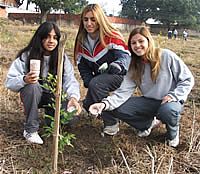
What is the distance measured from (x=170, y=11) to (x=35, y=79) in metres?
33.8

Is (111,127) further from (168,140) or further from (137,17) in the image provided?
(137,17)

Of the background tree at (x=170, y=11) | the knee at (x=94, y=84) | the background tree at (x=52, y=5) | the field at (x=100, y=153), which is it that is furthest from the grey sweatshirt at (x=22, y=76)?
the background tree at (x=170, y=11)

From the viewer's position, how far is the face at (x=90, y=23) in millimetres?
2568

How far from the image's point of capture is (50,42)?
253 centimetres

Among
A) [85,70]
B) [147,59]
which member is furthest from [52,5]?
[147,59]

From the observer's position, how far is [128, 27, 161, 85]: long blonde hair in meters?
2.49

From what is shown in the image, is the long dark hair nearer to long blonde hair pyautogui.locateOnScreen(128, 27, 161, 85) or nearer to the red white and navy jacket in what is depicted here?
the red white and navy jacket

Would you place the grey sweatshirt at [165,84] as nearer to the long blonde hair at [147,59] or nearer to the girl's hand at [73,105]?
the long blonde hair at [147,59]

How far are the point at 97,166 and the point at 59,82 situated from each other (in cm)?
71

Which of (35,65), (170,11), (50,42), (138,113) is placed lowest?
(138,113)

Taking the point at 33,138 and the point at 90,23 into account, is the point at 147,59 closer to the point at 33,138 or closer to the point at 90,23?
the point at 90,23

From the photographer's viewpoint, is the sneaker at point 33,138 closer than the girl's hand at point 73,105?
No

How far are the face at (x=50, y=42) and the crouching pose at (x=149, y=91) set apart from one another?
0.52m

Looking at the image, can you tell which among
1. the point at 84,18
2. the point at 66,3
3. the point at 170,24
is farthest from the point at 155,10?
the point at 84,18
